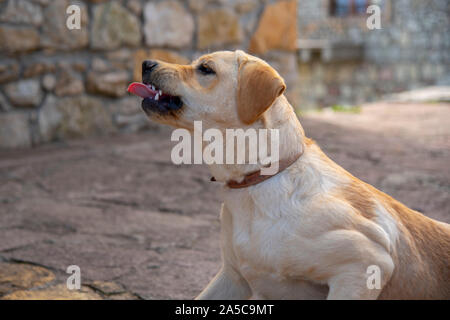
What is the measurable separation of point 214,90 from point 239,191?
1.23 ft

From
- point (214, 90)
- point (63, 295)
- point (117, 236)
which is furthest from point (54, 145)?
point (214, 90)

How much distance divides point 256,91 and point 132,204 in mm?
2002

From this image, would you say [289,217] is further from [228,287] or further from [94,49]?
[94,49]

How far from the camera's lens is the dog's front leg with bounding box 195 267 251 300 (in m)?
1.92

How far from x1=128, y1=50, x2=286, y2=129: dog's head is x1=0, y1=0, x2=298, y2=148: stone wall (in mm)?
3046

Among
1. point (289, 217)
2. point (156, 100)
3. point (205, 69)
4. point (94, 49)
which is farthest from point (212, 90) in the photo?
point (94, 49)

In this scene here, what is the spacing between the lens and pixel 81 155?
14.6ft

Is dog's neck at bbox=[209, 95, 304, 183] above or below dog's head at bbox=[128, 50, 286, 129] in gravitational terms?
below

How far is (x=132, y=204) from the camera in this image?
3.54 m

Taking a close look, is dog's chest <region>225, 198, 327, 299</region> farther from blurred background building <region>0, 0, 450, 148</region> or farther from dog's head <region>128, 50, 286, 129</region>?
blurred background building <region>0, 0, 450, 148</region>

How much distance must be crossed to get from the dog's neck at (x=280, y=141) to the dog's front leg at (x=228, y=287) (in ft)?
1.20

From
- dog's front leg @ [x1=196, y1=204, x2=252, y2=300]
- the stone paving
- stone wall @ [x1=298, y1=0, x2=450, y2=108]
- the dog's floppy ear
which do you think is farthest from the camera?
stone wall @ [x1=298, y1=0, x2=450, y2=108]

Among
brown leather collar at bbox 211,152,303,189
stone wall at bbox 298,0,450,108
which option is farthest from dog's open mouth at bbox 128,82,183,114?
stone wall at bbox 298,0,450,108

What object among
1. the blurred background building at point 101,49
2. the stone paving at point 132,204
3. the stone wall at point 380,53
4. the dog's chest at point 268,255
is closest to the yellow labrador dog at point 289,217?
the dog's chest at point 268,255
